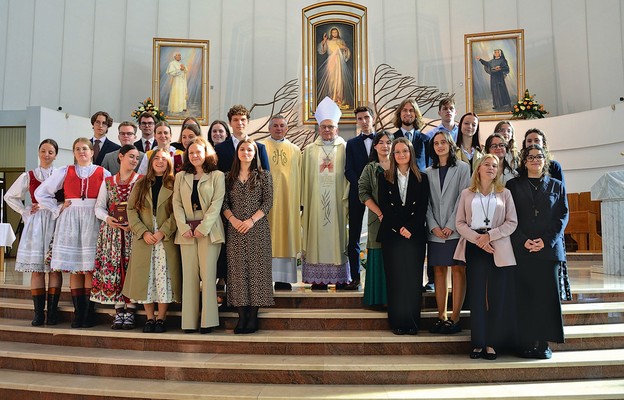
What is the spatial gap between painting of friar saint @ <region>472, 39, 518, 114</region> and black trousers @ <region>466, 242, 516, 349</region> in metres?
6.64

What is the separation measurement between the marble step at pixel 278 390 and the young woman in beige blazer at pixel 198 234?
0.60 metres

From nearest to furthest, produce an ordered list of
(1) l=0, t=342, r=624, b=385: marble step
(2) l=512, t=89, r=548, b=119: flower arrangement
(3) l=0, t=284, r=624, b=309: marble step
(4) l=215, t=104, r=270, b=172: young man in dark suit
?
(1) l=0, t=342, r=624, b=385: marble step
(3) l=0, t=284, r=624, b=309: marble step
(4) l=215, t=104, r=270, b=172: young man in dark suit
(2) l=512, t=89, r=548, b=119: flower arrangement

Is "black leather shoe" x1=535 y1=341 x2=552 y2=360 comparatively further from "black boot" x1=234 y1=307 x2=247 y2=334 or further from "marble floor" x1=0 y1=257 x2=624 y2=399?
"black boot" x1=234 y1=307 x2=247 y2=334

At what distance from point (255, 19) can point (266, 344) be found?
832 centimetres

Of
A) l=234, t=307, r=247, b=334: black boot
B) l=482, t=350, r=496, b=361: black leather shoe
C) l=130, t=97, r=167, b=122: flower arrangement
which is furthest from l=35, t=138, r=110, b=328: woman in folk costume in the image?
l=130, t=97, r=167, b=122: flower arrangement

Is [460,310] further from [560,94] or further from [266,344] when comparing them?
[560,94]

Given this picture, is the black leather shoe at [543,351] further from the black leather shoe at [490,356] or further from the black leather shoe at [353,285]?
the black leather shoe at [353,285]

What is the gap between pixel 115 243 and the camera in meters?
4.06

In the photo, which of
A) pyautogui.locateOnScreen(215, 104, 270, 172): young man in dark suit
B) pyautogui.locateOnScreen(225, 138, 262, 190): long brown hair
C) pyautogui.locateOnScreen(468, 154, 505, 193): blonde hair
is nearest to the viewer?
pyautogui.locateOnScreen(468, 154, 505, 193): blonde hair

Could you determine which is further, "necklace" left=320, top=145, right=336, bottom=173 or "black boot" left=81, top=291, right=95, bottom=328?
"necklace" left=320, top=145, right=336, bottom=173

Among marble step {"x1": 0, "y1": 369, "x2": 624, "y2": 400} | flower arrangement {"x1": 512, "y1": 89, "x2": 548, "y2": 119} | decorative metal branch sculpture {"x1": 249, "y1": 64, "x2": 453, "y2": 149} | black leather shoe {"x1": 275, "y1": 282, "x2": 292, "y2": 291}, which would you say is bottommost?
marble step {"x1": 0, "y1": 369, "x2": 624, "y2": 400}

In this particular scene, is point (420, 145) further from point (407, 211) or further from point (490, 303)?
point (490, 303)

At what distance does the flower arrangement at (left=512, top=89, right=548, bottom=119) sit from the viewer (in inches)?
363

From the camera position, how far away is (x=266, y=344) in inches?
145
